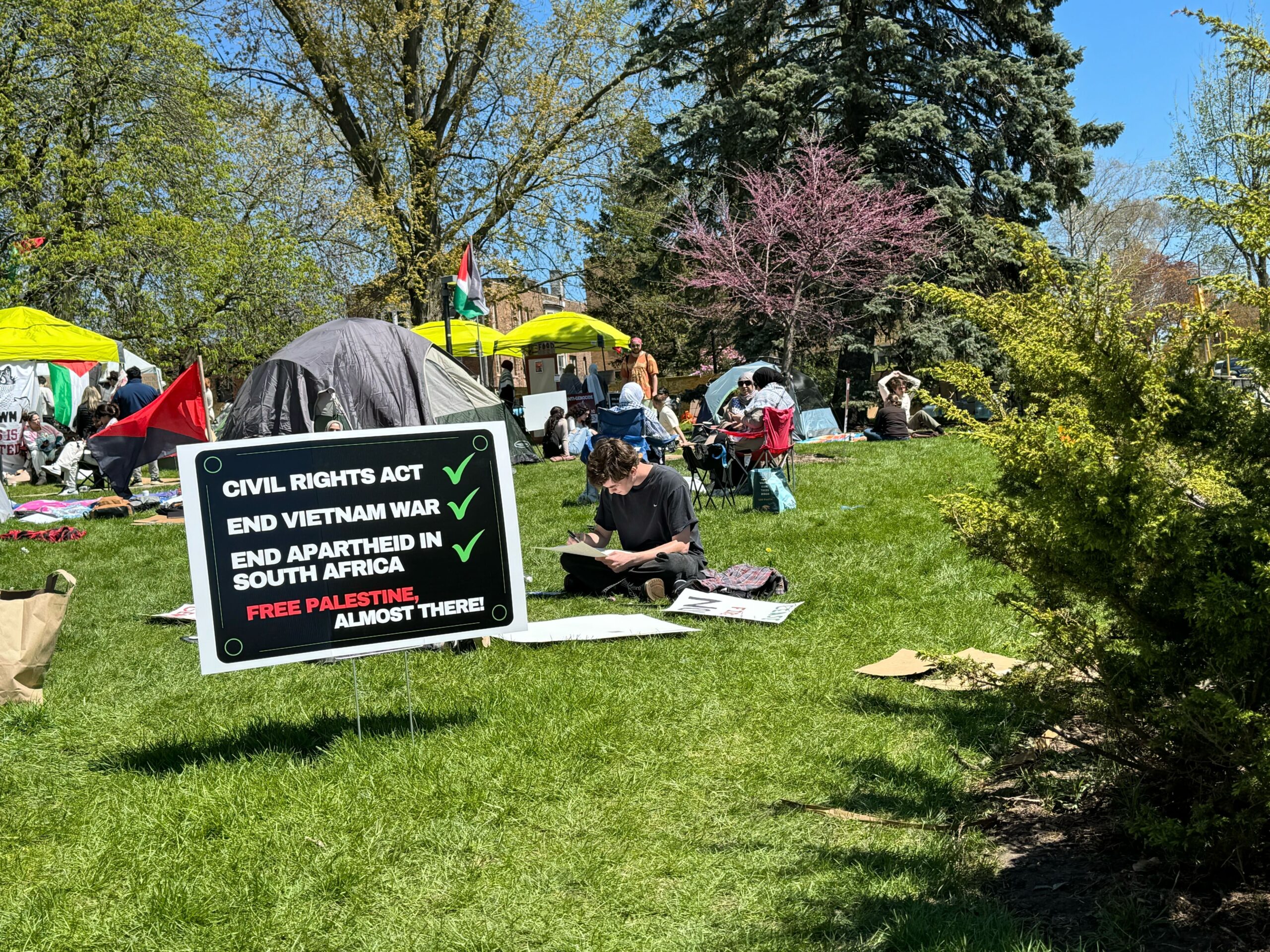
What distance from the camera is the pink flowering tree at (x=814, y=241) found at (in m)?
22.6

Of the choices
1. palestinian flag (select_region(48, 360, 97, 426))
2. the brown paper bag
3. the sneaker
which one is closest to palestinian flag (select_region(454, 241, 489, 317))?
palestinian flag (select_region(48, 360, 97, 426))

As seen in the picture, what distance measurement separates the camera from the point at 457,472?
15.2 feet

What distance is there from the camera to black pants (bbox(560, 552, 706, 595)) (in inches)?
279

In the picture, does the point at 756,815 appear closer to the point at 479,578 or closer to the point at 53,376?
the point at 479,578

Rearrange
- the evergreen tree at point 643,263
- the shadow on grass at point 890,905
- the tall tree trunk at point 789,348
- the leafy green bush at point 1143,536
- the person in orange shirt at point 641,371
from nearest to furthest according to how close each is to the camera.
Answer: the leafy green bush at point 1143,536, the shadow on grass at point 890,905, the person in orange shirt at point 641,371, the tall tree trunk at point 789,348, the evergreen tree at point 643,263

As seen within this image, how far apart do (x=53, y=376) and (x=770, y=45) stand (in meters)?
16.8

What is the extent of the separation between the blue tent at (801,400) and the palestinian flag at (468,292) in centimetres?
423

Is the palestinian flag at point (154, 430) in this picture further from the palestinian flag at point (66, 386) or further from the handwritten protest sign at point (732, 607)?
the palestinian flag at point (66, 386)

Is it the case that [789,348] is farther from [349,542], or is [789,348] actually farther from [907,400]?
[349,542]

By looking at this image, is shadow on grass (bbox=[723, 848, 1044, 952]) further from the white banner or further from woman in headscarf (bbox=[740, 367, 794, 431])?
the white banner

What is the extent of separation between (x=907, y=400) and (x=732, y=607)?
13.9 meters

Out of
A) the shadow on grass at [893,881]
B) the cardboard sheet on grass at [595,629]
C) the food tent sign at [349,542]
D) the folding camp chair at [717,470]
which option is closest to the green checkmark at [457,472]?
the food tent sign at [349,542]

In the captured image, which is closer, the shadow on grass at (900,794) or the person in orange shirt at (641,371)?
the shadow on grass at (900,794)

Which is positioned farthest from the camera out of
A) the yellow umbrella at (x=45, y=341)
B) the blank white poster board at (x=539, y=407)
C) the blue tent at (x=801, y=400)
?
the blank white poster board at (x=539, y=407)
